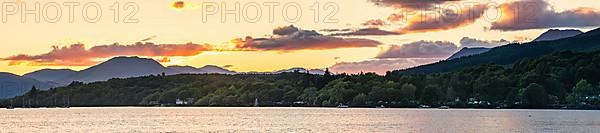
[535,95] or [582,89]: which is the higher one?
[582,89]

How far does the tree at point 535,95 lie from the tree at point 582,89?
538 cm

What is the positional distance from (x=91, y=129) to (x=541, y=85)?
352ft

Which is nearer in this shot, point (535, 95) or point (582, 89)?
point (582, 89)

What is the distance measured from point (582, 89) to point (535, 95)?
329 inches

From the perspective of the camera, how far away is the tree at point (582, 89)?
17800cm

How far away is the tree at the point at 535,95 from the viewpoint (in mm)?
179875

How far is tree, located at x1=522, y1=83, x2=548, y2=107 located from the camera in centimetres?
17988

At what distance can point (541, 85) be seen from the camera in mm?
184500

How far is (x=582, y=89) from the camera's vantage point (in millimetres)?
178000

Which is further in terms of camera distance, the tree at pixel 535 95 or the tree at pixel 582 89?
the tree at pixel 535 95

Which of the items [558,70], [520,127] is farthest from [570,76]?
[520,127]

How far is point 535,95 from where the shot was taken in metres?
182

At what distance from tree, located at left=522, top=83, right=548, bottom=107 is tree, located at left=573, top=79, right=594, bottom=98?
17.6ft

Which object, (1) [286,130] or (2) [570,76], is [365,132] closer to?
(1) [286,130]
